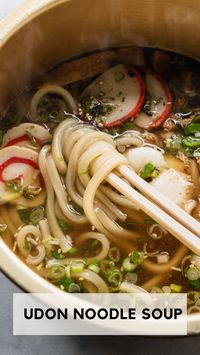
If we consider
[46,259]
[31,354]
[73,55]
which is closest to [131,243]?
[46,259]

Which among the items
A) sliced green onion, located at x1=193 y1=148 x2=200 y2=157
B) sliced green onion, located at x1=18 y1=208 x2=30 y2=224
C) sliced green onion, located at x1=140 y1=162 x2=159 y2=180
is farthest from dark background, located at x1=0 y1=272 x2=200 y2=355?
sliced green onion, located at x1=193 y1=148 x2=200 y2=157

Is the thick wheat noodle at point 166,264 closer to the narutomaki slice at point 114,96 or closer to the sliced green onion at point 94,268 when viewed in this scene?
the sliced green onion at point 94,268

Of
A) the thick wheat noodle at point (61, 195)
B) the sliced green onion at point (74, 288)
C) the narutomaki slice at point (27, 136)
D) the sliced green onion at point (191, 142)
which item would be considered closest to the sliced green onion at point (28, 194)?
the thick wheat noodle at point (61, 195)

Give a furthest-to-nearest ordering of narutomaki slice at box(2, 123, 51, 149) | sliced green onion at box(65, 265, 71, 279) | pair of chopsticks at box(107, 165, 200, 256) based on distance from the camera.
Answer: narutomaki slice at box(2, 123, 51, 149) < sliced green onion at box(65, 265, 71, 279) < pair of chopsticks at box(107, 165, 200, 256)

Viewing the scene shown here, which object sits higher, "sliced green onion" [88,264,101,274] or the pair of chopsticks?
the pair of chopsticks

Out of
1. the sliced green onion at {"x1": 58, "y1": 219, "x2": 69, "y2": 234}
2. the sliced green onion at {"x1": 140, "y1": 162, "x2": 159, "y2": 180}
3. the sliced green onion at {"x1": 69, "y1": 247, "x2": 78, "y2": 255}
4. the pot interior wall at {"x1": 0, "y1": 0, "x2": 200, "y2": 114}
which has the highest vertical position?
the pot interior wall at {"x1": 0, "y1": 0, "x2": 200, "y2": 114}

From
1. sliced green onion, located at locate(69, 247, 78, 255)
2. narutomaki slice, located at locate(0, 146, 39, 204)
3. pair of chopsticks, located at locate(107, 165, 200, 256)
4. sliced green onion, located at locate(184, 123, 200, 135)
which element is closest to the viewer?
pair of chopsticks, located at locate(107, 165, 200, 256)

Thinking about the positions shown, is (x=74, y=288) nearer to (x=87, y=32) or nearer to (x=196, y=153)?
(x=196, y=153)

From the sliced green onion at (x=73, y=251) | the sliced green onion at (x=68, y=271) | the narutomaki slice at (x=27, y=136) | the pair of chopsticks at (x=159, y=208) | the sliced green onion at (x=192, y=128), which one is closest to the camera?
→ the pair of chopsticks at (x=159, y=208)

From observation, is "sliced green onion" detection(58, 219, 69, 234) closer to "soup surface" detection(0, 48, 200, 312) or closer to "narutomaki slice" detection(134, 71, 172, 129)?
"soup surface" detection(0, 48, 200, 312)
